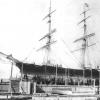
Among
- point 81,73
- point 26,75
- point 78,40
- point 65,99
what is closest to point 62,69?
point 81,73

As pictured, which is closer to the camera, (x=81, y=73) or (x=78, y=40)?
(x=81, y=73)

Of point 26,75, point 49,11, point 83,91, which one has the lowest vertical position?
point 83,91

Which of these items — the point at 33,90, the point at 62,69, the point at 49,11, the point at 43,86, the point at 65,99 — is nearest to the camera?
the point at 65,99

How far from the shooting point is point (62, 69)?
55969mm

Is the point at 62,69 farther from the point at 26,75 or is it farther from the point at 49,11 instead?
the point at 49,11

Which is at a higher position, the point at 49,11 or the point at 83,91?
the point at 49,11

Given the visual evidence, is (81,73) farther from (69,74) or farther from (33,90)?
(33,90)

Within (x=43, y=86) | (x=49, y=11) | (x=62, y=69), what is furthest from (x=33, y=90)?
(x=49, y=11)

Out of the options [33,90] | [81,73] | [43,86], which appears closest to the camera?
[33,90]

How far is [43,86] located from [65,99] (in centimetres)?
1319

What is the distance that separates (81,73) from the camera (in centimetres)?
6009

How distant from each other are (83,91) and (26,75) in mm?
12364

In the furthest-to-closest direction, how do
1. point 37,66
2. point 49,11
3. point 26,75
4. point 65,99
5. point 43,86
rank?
point 49,11, point 37,66, point 26,75, point 43,86, point 65,99

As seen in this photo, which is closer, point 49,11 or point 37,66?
point 37,66
